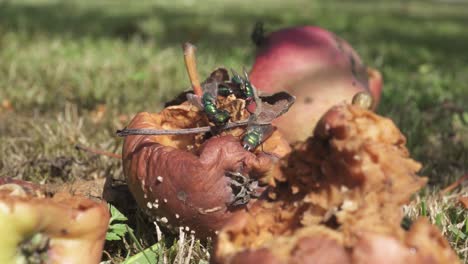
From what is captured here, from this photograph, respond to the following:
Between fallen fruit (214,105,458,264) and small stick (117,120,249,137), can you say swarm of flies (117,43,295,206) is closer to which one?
small stick (117,120,249,137)

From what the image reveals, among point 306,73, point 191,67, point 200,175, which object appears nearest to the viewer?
point 200,175

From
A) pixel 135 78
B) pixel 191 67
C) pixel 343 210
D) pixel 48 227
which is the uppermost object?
pixel 191 67

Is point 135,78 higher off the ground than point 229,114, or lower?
lower

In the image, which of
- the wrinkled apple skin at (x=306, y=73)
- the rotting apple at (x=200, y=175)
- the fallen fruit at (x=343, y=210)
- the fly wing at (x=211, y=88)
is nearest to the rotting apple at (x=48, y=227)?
the rotting apple at (x=200, y=175)

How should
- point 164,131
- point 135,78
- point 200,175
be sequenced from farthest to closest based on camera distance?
point 135,78 < point 164,131 < point 200,175

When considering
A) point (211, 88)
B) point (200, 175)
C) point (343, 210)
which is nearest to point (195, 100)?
point (211, 88)

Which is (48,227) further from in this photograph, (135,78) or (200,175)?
(135,78)
